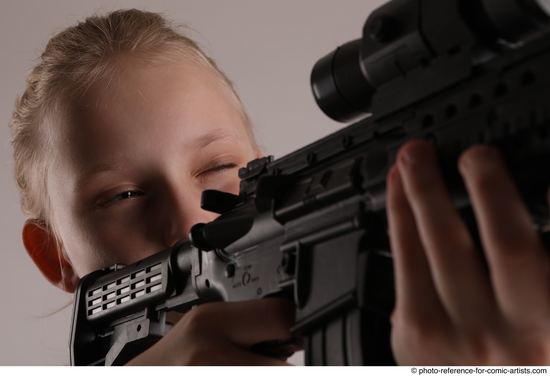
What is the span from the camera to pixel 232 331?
68 cm

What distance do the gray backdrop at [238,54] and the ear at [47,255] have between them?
1.62 feet

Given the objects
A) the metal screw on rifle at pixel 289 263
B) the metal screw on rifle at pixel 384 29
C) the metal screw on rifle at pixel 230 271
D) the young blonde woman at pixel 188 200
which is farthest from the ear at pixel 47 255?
the metal screw on rifle at pixel 384 29

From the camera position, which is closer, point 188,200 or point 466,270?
point 466,270

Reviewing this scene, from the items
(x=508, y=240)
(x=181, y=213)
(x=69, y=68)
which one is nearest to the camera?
(x=508, y=240)

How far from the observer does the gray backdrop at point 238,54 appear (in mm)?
1666

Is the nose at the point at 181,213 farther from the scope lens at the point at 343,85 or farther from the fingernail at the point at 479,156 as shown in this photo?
the fingernail at the point at 479,156

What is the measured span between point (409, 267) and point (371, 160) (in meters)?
0.10

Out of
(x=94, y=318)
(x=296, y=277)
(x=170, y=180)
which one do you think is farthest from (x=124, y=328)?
(x=296, y=277)

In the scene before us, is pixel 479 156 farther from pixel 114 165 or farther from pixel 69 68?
pixel 69 68

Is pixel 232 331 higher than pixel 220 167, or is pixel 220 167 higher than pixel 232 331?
pixel 220 167

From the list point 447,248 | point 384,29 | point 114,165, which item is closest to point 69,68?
point 114,165

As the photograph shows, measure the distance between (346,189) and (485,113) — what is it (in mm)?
137

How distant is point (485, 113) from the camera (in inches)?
19.6

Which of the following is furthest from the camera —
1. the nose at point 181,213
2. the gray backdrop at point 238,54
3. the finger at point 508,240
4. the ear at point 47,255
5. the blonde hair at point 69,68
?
the gray backdrop at point 238,54
